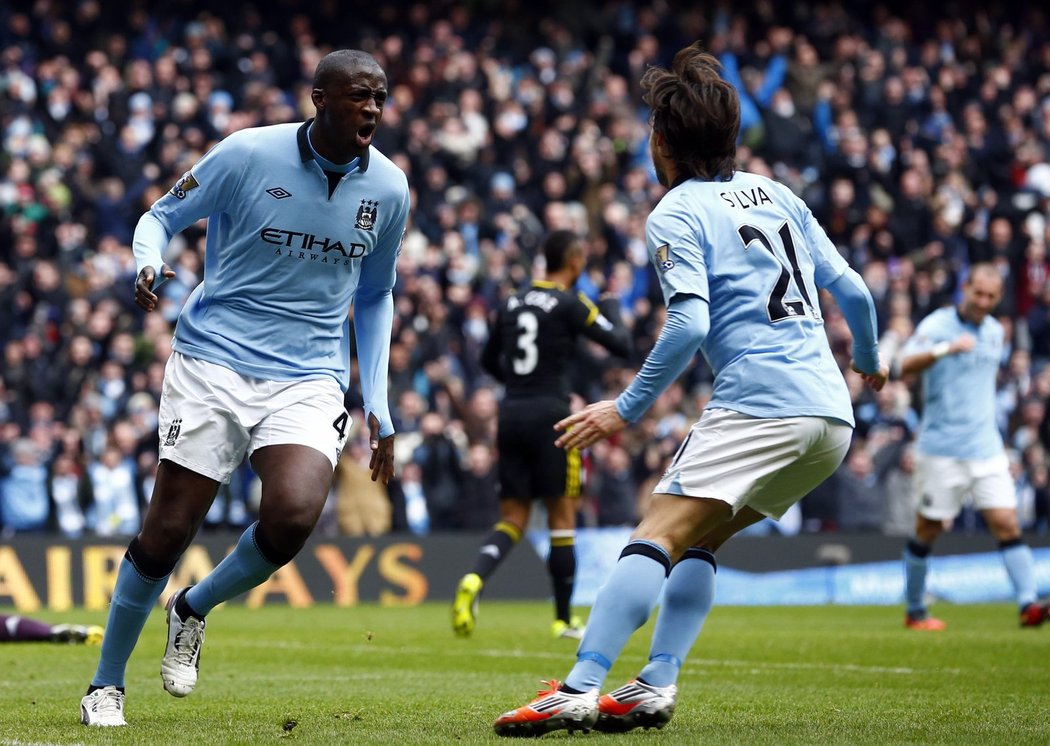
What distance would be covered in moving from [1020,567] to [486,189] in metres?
11.5

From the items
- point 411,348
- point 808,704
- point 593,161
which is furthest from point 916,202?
point 808,704

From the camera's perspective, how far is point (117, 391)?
59.0ft

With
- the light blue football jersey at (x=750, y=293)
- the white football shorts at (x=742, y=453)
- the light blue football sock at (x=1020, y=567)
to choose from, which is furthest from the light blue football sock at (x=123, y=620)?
the light blue football sock at (x=1020, y=567)

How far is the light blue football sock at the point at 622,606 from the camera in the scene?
582 cm

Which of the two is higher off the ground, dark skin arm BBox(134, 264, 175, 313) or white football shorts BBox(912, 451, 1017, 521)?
dark skin arm BBox(134, 264, 175, 313)

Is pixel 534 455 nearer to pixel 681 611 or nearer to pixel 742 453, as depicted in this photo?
pixel 681 611

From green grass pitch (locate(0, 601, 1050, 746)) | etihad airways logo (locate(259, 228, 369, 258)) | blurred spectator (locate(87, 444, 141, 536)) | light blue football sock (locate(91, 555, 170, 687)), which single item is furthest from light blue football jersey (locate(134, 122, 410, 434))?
blurred spectator (locate(87, 444, 141, 536))

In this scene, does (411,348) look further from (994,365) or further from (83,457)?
(994,365)

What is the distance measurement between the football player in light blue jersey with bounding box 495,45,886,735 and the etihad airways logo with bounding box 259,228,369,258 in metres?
1.26

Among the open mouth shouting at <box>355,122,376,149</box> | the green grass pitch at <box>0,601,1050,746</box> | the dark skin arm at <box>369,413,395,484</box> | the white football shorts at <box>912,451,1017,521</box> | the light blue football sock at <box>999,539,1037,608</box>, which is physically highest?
the open mouth shouting at <box>355,122,376,149</box>

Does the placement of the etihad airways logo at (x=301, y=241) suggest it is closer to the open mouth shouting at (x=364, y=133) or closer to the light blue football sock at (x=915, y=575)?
the open mouth shouting at (x=364, y=133)

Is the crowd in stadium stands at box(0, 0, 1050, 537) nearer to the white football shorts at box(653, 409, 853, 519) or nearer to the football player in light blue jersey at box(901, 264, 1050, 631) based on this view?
the football player in light blue jersey at box(901, 264, 1050, 631)

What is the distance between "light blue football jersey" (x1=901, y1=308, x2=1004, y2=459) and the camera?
12695 mm

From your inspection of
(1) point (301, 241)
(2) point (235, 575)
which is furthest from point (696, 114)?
(2) point (235, 575)
